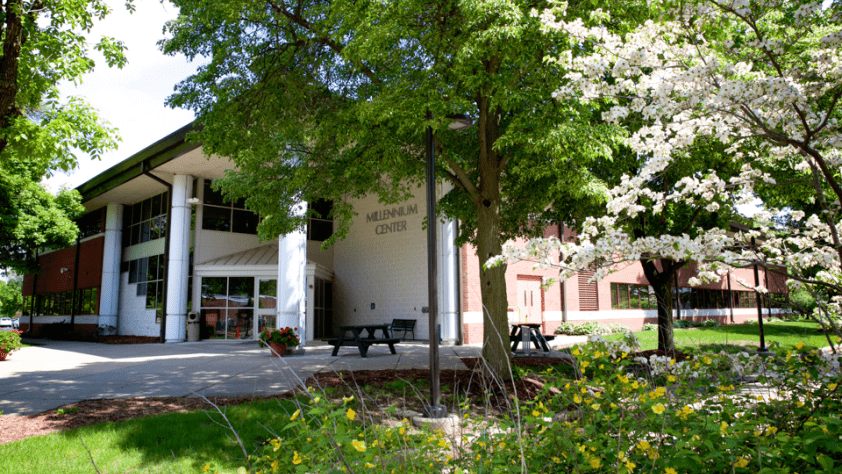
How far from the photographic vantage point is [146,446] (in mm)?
4969

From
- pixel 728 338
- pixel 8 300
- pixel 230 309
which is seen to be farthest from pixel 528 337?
pixel 8 300

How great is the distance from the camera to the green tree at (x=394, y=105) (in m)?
6.88

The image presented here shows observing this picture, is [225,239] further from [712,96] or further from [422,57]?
[712,96]

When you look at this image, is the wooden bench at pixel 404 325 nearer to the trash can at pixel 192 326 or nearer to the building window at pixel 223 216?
the building window at pixel 223 216

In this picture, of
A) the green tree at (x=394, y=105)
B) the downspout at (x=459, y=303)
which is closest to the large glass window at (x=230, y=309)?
the downspout at (x=459, y=303)

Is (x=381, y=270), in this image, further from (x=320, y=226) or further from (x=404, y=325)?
(x=320, y=226)

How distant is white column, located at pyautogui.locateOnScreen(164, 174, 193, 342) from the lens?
20.6 metres

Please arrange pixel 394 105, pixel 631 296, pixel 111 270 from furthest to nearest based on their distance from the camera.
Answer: pixel 631 296 → pixel 111 270 → pixel 394 105

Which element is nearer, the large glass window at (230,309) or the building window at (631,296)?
the large glass window at (230,309)

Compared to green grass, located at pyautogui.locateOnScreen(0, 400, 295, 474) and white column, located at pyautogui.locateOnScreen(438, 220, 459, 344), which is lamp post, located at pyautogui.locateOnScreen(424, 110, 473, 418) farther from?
white column, located at pyautogui.locateOnScreen(438, 220, 459, 344)

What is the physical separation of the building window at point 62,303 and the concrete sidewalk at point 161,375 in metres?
15.3

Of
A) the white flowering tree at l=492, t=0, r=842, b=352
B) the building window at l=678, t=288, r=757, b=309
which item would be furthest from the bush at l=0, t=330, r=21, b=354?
the building window at l=678, t=288, r=757, b=309

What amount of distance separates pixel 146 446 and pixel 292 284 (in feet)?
36.0

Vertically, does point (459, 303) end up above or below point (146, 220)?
below
